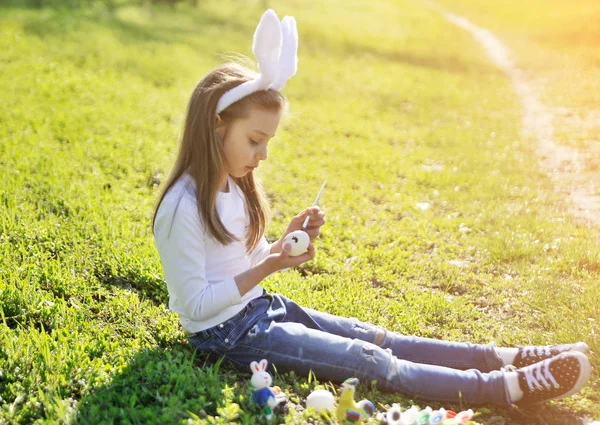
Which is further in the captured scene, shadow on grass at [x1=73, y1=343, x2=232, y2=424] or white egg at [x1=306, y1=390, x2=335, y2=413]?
white egg at [x1=306, y1=390, x2=335, y2=413]

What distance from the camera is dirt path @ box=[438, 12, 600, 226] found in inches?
239

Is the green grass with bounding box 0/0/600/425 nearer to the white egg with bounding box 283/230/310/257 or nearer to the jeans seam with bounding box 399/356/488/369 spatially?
the jeans seam with bounding box 399/356/488/369

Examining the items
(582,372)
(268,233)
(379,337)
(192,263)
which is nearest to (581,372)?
(582,372)

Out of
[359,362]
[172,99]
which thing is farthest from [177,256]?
[172,99]

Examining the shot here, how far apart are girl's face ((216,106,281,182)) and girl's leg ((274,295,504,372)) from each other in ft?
2.52

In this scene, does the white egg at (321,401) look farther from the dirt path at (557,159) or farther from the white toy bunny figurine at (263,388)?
the dirt path at (557,159)

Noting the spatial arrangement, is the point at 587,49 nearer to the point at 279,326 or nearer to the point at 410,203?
the point at 410,203

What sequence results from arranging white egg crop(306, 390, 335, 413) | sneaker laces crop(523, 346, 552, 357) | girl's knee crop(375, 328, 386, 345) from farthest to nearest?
girl's knee crop(375, 328, 386, 345), sneaker laces crop(523, 346, 552, 357), white egg crop(306, 390, 335, 413)

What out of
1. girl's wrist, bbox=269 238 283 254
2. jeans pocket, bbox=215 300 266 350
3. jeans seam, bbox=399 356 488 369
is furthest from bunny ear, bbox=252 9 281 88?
jeans seam, bbox=399 356 488 369

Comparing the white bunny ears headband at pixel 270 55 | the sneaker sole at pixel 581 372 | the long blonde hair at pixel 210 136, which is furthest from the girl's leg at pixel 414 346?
the white bunny ears headband at pixel 270 55

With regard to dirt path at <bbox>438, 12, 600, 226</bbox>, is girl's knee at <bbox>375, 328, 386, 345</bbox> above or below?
below

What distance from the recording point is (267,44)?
2998 mm

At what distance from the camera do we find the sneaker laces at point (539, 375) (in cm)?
293

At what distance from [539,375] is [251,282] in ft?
4.38
